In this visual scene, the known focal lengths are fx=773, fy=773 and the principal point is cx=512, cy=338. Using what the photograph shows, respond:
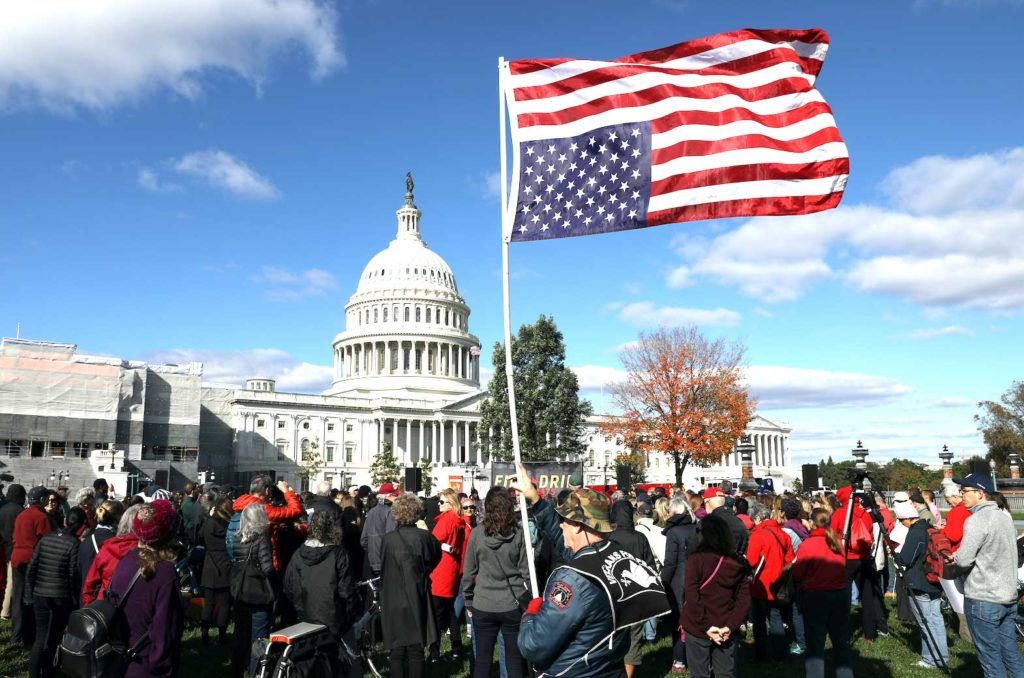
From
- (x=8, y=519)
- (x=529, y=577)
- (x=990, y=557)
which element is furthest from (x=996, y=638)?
(x=8, y=519)

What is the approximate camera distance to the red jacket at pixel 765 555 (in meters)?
10.2

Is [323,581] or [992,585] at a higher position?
[323,581]

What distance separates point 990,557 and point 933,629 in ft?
10.1

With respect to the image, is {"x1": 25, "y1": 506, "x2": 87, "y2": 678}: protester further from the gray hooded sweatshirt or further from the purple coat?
the gray hooded sweatshirt

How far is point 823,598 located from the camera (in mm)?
8570

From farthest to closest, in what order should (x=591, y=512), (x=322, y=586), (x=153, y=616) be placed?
(x=322, y=586), (x=153, y=616), (x=591, y=512)

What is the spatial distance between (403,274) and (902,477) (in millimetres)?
71542

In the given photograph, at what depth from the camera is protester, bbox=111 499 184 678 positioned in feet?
19.7

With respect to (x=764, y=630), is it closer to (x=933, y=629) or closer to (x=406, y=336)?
(x=933, y=629)

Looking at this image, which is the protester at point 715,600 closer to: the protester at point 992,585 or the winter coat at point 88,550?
the protester at point 992,585

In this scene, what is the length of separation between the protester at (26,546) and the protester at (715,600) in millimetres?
9343

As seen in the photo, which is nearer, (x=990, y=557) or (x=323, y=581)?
(x=323, y=581)

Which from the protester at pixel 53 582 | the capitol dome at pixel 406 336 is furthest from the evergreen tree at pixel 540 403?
the protester at pixel 53 582

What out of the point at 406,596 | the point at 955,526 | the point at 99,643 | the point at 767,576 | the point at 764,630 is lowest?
the point at 764,630
